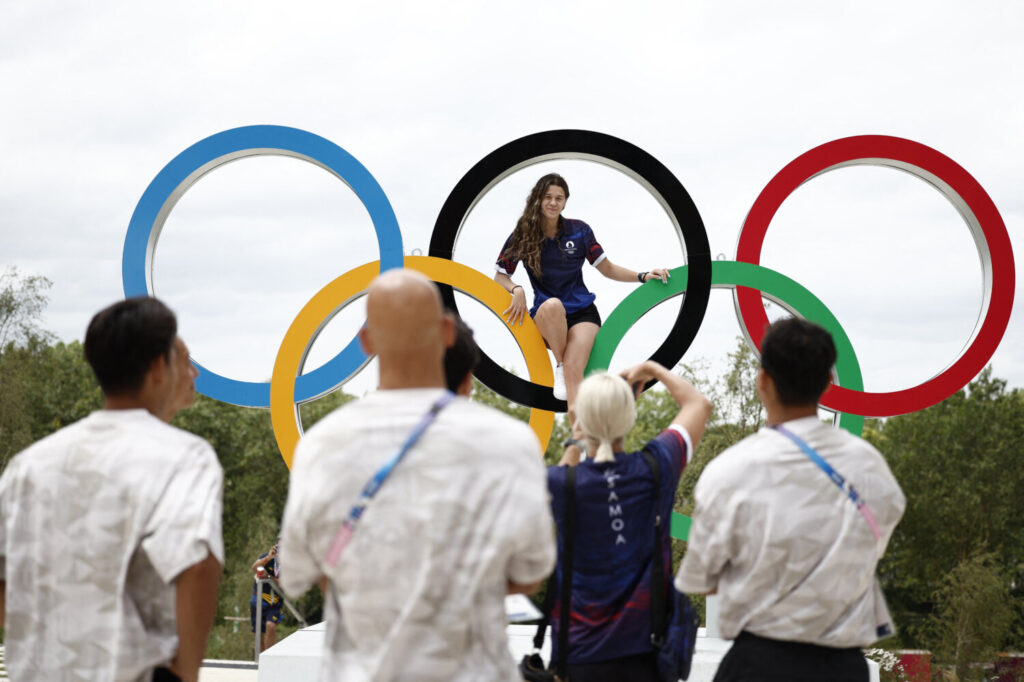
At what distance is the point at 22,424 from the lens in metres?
31.8

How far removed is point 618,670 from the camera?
3328 mm

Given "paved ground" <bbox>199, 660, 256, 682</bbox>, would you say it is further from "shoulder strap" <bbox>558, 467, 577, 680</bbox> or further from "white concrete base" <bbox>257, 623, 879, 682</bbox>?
"shoulder strap" <bbox>558, 467, 577, 680</bbox>

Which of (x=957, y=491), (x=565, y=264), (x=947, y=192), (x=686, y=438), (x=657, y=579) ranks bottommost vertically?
(x=957, y=491)

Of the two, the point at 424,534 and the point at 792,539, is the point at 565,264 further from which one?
the point at 424,534

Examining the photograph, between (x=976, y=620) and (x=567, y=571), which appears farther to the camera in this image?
(x=976, y=620)

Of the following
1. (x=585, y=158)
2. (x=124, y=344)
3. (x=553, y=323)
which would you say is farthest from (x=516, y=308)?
(x=124, y=344)

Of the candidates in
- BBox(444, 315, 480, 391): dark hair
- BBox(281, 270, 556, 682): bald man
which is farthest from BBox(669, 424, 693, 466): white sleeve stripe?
BBox(281, 270, 556, 682): bald man

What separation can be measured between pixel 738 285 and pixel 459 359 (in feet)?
15.4

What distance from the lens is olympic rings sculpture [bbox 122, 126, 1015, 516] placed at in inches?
291

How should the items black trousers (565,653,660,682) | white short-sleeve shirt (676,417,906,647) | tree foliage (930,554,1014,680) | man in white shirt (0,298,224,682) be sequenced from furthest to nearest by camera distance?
tree foliage (930,554,1014,680) < black trousers (565,653,660,682) < white short-sleeve shirt (676,417,906,647) < man in white shirt (0,298,224,682)

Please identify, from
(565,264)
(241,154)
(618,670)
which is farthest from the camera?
(241,154)

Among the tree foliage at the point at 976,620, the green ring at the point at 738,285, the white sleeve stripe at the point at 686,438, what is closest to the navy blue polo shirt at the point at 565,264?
the green ring at the point at 738,285

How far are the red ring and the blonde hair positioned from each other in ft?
14.2

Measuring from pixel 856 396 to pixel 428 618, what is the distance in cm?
590
